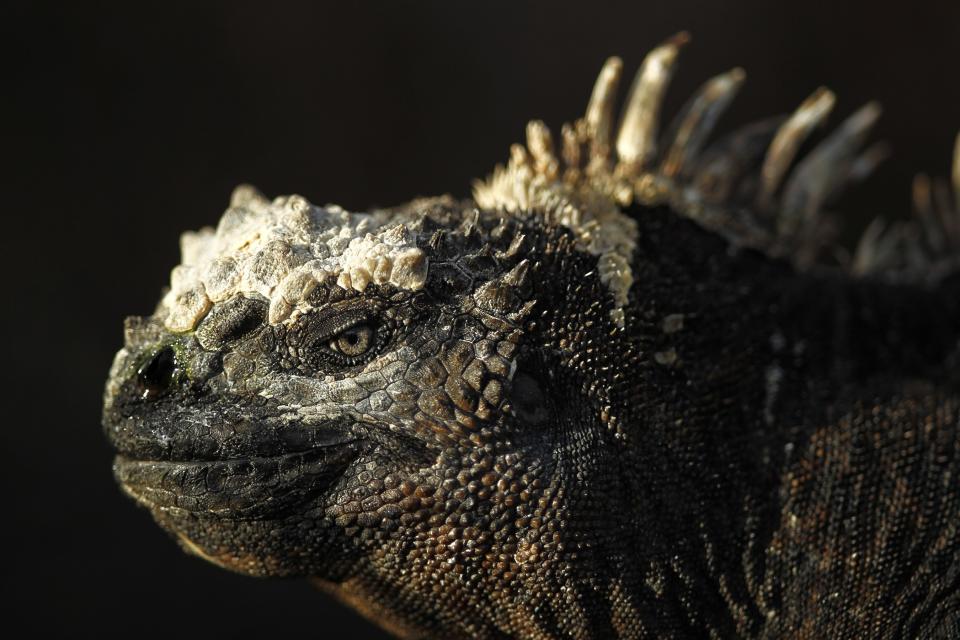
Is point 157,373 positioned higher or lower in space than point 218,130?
lower

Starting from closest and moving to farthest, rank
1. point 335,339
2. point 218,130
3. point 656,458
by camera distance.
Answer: point 335,339
point 656,458
point 218,130

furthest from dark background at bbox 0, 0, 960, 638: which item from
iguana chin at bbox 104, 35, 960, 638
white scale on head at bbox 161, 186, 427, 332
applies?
white scale on head at bbox 161, 186, 427, 332

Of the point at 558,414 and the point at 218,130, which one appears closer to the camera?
the point at 558,414

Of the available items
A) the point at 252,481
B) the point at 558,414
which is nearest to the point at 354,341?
the point at 252,481

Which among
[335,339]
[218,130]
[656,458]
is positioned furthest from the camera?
[218,130]

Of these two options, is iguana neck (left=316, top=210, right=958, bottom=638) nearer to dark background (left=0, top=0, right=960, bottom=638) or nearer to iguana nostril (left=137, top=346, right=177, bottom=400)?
iguana nostril (left=137, top=346, right=177, bottom=400)

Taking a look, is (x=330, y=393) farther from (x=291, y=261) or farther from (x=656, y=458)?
(x=656, y=458)

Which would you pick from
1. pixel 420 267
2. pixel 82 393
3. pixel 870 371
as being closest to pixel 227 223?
pixel 420 267

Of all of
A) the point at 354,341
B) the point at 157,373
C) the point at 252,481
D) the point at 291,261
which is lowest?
the point at 252,481
